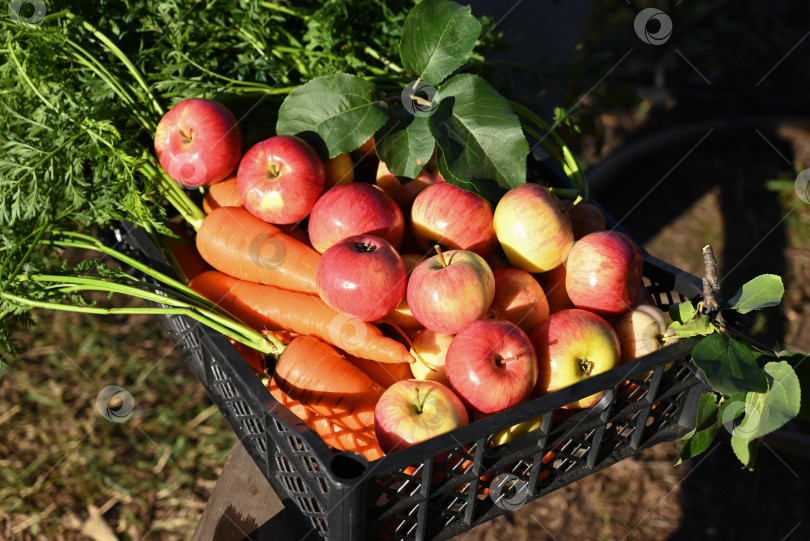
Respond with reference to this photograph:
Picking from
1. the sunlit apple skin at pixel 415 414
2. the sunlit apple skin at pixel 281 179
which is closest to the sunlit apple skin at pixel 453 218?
the sunlit apple skin at pixel 281 179

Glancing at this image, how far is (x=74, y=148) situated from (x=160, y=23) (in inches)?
17.2

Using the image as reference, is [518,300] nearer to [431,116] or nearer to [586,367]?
[586,367]

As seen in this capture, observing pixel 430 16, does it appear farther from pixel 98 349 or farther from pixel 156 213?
pixel 98 349

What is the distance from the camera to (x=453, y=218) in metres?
1.32

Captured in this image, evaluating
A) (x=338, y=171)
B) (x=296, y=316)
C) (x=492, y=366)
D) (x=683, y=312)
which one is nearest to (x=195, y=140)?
(x=338, y=171)

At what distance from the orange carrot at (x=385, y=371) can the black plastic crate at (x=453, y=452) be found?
0.89 ft

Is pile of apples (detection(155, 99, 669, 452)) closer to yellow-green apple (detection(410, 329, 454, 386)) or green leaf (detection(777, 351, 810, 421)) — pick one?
yellow-green apple (detection(410, 329, 454, 386))

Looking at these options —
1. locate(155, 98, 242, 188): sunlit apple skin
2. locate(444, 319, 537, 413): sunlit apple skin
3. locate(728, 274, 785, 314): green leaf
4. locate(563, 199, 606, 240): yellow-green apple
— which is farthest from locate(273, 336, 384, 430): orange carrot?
locate(728, 274, 785, 314): green leaf

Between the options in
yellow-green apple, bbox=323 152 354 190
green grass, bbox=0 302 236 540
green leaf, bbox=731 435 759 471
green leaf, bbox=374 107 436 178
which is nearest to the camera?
green leaf, bbox=731 435 759 471

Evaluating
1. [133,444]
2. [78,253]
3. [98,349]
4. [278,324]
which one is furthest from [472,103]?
[78,253]

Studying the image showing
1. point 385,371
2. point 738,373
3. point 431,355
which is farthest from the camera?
point 385,371

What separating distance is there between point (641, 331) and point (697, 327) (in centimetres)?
17

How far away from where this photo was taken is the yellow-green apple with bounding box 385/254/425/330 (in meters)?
1.35

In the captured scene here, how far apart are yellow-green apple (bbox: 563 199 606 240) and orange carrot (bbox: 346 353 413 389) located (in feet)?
1.57
